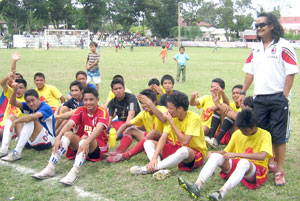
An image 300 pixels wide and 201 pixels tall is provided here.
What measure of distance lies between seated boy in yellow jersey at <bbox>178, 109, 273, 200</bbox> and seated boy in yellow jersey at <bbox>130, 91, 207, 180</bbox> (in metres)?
0.41

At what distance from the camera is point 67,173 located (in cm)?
437

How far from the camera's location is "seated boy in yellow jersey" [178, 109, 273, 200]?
137 inches

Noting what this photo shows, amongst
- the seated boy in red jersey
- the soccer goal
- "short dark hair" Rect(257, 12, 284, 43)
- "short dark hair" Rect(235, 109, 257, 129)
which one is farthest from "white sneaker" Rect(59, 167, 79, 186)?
the soccer goal

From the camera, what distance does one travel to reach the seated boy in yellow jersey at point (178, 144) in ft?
13.3

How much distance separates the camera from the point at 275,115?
12.9 feet

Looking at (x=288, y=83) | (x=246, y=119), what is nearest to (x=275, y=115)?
(x=288, y=83)

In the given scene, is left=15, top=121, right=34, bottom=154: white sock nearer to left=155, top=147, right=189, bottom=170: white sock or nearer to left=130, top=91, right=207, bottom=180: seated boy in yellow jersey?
left=130, top=91, right=207, bottom=180: seated boy in yellow jersey

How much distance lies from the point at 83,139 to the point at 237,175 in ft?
6.88

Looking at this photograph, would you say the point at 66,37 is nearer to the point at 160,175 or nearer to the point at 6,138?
the point at 6,138

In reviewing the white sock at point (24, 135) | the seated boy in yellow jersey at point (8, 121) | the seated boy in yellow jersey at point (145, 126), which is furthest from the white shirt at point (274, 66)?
the seated boy in yellow jersey at point (8, 121)

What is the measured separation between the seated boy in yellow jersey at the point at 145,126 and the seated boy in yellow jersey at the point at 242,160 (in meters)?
1.06

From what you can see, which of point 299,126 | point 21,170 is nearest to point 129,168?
point 21,170

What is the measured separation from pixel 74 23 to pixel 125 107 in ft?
212

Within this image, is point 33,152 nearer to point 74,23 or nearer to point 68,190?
point 68,190
